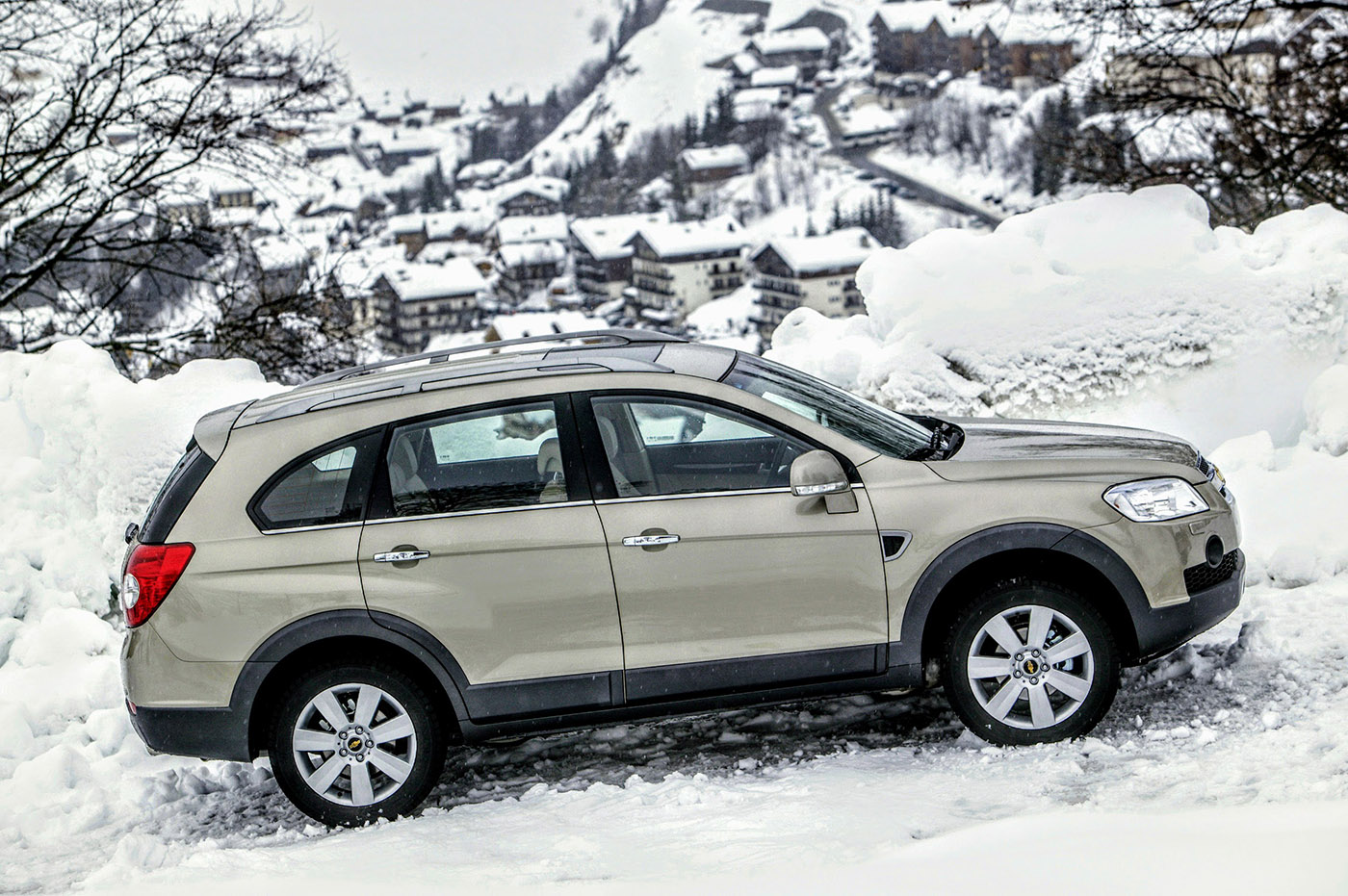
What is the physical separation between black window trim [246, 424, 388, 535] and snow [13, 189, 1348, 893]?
1.14 meters

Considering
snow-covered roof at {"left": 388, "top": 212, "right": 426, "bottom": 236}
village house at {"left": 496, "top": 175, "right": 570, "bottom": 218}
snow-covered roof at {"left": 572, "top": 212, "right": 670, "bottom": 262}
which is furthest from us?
village house at {"left": 496, "top": 175, "right": 570, "bottom": 218}

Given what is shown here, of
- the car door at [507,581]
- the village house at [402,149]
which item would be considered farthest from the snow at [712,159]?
the car door at [507,581]

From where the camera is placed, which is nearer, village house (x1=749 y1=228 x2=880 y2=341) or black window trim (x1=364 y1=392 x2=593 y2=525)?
black window trim (x1=364 y1=392 x2=593 y2=525)

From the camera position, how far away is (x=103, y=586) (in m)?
7.44

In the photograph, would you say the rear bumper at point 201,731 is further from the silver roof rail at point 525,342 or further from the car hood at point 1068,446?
the car hood at point 1068,446

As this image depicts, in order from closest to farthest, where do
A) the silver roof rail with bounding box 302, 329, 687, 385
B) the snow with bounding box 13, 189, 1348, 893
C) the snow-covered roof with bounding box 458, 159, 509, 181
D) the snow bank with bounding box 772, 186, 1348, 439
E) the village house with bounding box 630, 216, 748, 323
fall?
1. the snow with bounding box 13, 189, 1348, 893
2. the silver roof rail with bounding box 302, 329, 687, 385
3. the snow bank with bounding box 772, 186, 1348, 439
4. the village house with bounding box 630, 216, 748, 323
5. the snow-covered roof with bounding box 458, 159, 509, 181

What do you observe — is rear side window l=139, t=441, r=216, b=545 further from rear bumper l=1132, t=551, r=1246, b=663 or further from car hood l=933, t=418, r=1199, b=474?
rear bumper l=1132, t=551, r=1246, b=663

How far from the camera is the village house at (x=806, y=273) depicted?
36113 mm

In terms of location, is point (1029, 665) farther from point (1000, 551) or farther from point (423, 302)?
point (423, 302)

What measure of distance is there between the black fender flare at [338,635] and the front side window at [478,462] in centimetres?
42

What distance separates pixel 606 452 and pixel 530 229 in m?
52.9

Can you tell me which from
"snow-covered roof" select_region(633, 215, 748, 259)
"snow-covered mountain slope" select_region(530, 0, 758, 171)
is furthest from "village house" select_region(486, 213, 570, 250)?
"snow-covered mountain slope" select_region(530, 0, 758, 171)

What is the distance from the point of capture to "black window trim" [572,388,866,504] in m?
4.67

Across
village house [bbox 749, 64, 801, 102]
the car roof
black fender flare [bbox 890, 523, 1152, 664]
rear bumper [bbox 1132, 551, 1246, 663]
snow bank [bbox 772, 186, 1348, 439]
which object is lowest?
rear bumper [bbox 1132, 551, 1246, 663]
